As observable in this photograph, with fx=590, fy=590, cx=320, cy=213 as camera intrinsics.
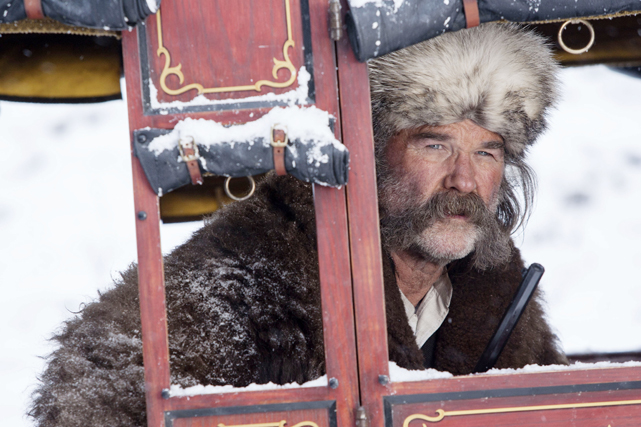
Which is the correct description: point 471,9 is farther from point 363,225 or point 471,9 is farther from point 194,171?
point 194,171

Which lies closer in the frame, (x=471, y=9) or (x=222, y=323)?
(x=471, y=9)

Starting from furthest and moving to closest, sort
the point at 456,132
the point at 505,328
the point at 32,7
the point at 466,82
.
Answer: the point at 505,328, the point at 456,132, the point at 466,82, the point at 32,7

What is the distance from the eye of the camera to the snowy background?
10.5ft

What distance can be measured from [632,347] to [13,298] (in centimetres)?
359

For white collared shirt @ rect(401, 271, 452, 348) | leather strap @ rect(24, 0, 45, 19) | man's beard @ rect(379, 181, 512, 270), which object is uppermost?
leather strap @ rect(24, 0, 45, 19)

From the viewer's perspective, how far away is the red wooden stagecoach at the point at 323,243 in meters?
1.28

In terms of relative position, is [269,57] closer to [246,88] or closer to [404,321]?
[246,88]

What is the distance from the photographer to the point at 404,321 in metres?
1.84

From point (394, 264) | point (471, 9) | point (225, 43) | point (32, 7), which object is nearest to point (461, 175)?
point (394, 264)

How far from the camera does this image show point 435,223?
2.05 metres

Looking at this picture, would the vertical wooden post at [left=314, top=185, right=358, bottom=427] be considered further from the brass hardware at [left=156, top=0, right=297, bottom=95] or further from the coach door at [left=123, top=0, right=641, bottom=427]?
the brass hardware at [left=156, top=0, right=297, bottom=95]

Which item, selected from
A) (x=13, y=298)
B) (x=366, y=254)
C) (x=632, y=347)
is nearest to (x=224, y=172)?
(x=366, y=254)

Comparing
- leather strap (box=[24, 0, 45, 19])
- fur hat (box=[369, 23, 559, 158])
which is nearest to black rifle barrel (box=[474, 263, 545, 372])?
fur hat (box=[369, 23, 559, 158])

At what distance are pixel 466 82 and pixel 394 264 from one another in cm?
70
